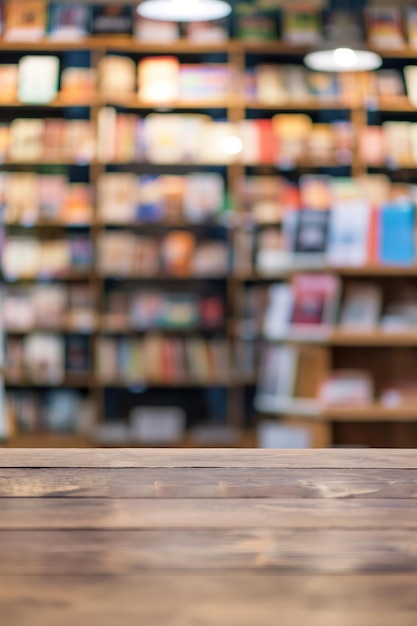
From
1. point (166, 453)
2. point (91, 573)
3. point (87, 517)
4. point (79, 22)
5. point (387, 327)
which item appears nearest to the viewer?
point (91, 573)

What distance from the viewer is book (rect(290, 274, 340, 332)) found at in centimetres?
439

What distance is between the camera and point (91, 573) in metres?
1.09

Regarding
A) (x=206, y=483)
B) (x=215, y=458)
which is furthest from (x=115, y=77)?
(x=206, y=483)

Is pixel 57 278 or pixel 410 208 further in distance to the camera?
pixel 57 278

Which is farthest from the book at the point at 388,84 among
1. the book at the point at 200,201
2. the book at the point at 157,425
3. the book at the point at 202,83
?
the book at the point at 157,425

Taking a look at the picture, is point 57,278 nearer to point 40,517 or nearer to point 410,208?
point 410,208

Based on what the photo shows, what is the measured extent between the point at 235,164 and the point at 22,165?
1298 millimetres

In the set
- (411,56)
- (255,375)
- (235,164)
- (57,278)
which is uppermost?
(411,56)

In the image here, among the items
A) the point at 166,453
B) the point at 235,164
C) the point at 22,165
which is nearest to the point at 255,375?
the point at 235,164

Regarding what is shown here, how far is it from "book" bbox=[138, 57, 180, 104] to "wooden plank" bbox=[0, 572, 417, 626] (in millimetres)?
5983

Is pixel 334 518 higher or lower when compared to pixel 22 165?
lower

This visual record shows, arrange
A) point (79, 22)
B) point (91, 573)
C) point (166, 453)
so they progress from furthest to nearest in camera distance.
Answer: point (79, 22), point (166, 453), point (91, 573)

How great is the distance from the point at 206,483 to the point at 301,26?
577cm

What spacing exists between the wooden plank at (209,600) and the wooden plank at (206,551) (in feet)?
0.10
